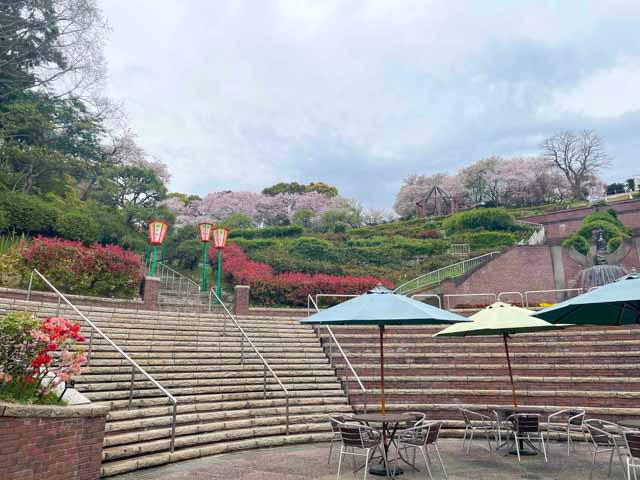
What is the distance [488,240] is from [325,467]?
2693 centimetres

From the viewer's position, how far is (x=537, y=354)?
31.2ft

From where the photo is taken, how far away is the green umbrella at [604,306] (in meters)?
4.78

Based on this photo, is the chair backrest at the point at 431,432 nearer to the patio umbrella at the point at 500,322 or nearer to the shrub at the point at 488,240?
the patio umbrella at the point at 500,322

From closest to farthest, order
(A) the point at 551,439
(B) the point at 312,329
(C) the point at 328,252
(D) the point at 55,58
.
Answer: (A) the point at 551,439, (B) the point at 312,329, (D) the point at 55,58, (C) the point at 328,252

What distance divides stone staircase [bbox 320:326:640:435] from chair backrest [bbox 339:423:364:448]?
286 cm

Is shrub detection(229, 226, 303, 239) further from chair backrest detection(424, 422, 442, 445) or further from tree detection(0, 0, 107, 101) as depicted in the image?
chair backrest detection(424, 422, 442, 445)

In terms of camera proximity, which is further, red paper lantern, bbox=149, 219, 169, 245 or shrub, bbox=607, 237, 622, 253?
shrub, bbox=607, 237, 622, 253

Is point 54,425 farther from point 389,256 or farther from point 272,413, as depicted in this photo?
point 389,256

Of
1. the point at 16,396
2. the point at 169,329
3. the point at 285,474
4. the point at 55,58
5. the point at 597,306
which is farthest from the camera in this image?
the point at 55,58

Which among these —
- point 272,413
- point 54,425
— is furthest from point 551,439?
point 54,425

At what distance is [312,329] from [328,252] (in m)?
17.3

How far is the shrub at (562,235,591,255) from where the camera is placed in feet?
72.7

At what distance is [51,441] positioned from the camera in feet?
14.1

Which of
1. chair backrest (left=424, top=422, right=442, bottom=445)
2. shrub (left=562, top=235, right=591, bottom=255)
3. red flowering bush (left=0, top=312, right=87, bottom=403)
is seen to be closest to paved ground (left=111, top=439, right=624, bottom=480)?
chair backrest (left=424, top=422, right=442, bottom=445)
